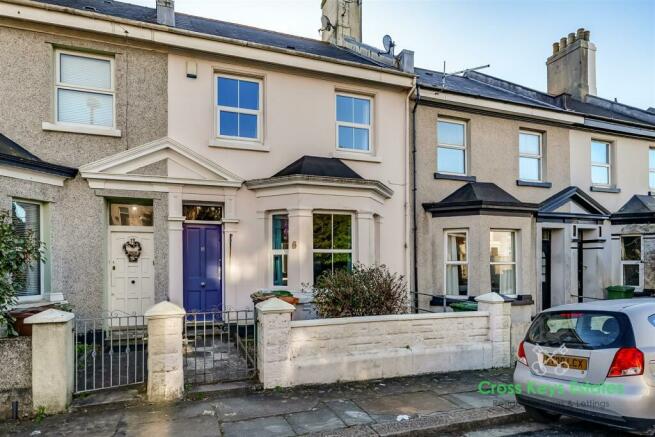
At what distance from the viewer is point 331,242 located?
933 centimetres

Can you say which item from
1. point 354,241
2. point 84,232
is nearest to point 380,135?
point 354,241

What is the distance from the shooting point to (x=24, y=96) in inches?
294

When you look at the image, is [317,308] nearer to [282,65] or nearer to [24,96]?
[282,65]

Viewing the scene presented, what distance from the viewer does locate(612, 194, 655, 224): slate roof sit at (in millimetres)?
12312

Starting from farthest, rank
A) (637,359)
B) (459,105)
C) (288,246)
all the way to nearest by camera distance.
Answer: (459,105) → (288,246) → (637,359)

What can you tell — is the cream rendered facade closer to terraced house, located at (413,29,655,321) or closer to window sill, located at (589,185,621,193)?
terraced house, located at (413,29,655,321)

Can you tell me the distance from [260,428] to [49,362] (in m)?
2.66

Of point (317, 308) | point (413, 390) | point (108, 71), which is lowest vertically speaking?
point (413, 390)

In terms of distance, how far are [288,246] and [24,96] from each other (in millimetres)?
5731

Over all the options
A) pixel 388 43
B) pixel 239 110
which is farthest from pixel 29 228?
pixel 388 43

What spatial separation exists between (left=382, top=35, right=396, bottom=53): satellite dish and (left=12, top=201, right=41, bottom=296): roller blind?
31.1 ft

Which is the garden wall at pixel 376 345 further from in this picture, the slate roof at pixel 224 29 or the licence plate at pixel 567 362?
the slate roof at pixel 224 29

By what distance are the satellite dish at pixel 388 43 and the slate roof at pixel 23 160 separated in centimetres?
865

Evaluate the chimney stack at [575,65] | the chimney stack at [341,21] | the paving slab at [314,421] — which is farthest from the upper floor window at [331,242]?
the chimney stack at [575,65]
